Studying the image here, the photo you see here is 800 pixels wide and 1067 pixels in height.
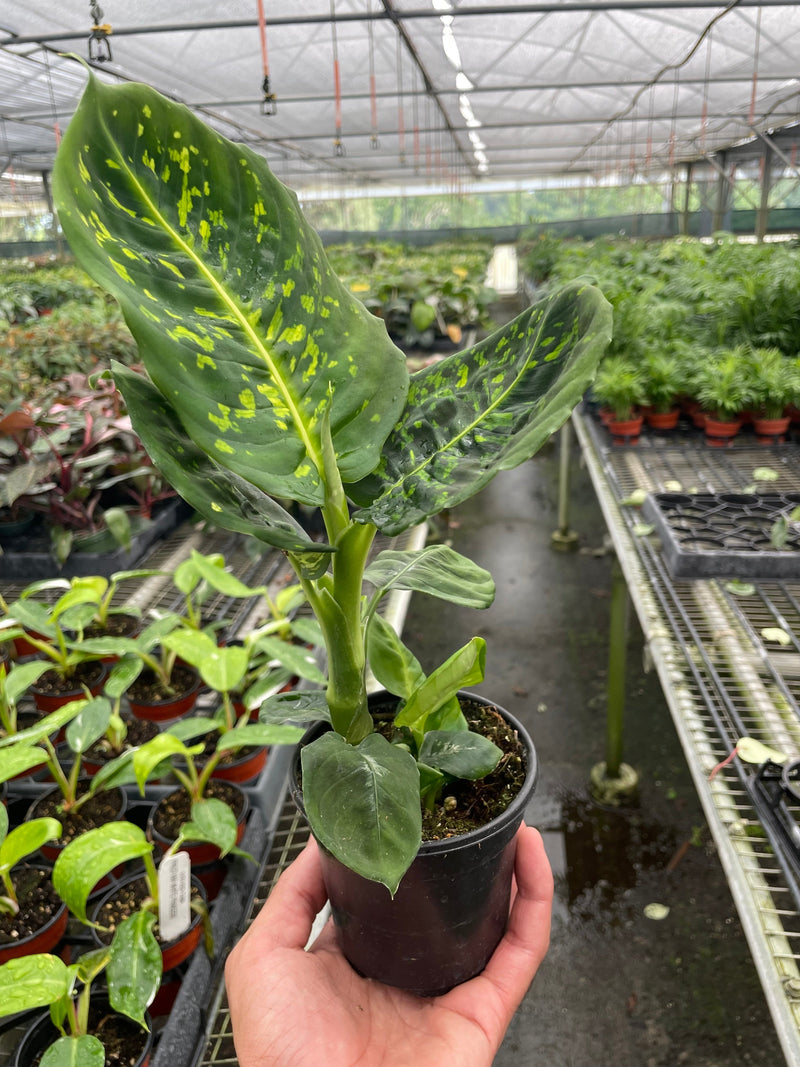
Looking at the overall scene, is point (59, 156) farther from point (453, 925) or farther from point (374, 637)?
point (453, 925)

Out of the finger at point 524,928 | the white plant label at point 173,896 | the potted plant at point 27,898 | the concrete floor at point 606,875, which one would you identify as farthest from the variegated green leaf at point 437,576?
the concrete floor at point 606,875

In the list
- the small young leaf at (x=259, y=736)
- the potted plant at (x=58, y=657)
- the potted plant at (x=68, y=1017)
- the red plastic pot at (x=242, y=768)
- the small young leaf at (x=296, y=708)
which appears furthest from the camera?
the potted plant at (x=58, y=657)

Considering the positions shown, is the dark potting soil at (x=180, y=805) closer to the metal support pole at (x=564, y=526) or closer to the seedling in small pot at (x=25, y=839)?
the seedling in small pot at (x=25, y=839)

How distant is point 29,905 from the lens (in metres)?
1.25

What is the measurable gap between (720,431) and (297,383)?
267 cm

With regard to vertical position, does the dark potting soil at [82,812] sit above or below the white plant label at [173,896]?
below

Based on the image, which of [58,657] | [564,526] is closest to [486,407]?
[58,657]

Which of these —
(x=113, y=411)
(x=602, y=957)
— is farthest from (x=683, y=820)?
(x=113, y=411)

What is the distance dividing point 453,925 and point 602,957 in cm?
150

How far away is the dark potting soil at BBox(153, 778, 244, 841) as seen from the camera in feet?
4.61

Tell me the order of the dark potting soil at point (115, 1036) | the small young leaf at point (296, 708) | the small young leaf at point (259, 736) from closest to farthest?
1. the small young leaf at point (296, 708)
2. the dark potting soil at point (115, 1036)
3. the small young leaf at point (259, 736)

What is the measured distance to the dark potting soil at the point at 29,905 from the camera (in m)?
1.19

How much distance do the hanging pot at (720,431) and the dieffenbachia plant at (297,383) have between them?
2.51m

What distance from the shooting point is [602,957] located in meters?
2.06
